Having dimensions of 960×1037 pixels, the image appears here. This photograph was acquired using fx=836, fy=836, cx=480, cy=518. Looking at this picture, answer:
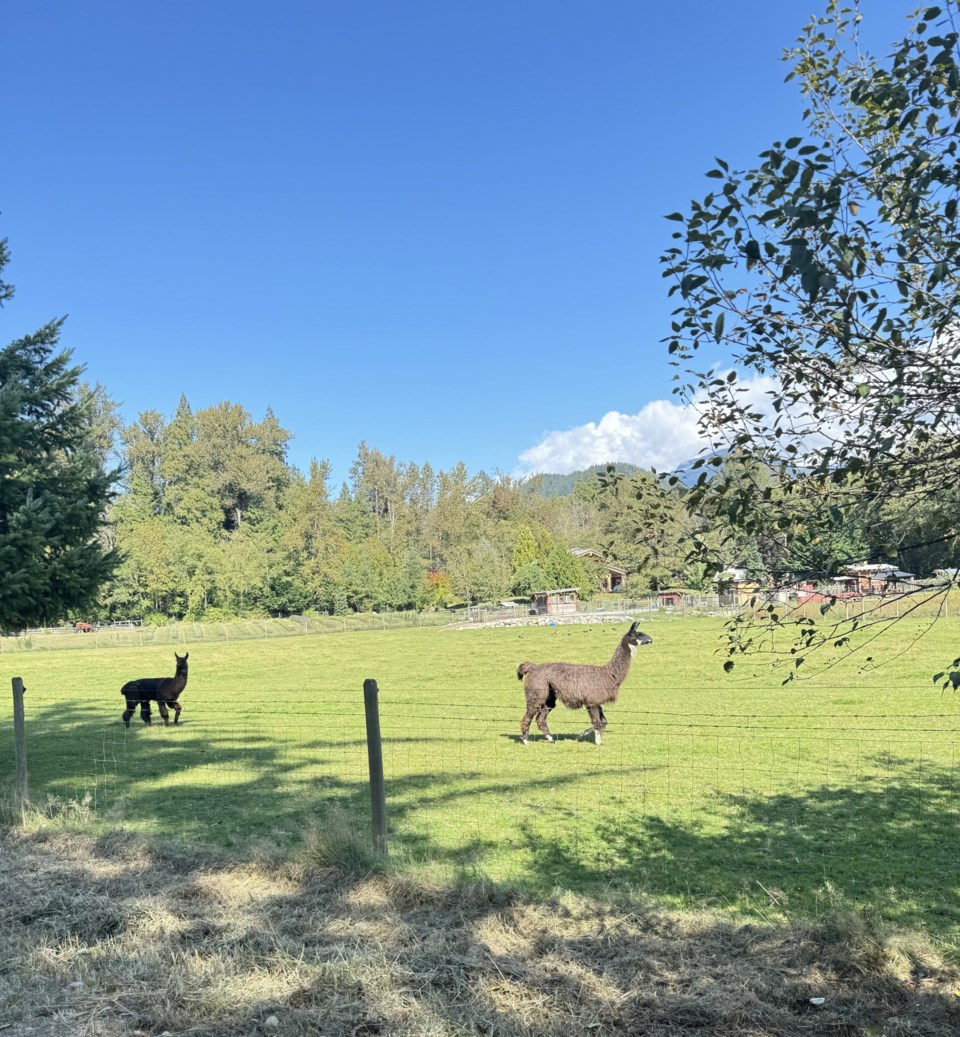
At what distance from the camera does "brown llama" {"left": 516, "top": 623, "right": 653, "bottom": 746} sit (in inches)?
552

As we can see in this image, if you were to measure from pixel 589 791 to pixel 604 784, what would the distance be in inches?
21.4

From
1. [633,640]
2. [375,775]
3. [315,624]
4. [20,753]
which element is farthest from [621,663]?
[315,624]

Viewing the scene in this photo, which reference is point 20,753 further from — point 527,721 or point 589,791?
point 527,721

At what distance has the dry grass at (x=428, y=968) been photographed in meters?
3.82

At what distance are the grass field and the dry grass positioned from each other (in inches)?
31.7

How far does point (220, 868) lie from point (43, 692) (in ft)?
85.1

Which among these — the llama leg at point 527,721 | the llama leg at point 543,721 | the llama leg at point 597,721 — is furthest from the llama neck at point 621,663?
the llama leg at point 527,721

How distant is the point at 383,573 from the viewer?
80312mm

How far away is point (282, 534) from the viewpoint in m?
81.8

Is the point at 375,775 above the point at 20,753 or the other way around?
above

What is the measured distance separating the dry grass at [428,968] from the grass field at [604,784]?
806 mm

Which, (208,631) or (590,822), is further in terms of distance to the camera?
(208,631)

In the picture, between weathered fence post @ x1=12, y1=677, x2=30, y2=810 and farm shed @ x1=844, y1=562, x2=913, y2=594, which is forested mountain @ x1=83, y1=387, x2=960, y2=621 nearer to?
weathered fence post @ x1=12, y1=677, x2=30, y2=810

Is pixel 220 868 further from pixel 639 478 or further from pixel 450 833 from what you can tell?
pixel 639 478
